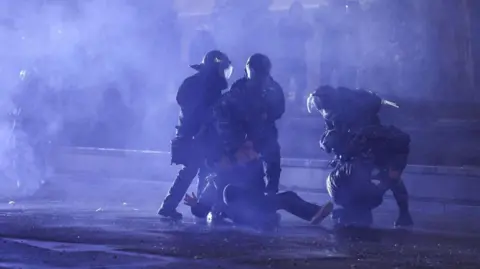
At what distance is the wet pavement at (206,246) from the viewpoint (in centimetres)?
648

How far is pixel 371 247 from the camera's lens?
299 inches

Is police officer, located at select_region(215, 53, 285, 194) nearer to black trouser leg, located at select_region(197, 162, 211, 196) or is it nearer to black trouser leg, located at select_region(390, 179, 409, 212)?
black trouser leg, located at select_region(197, 162, 211, 196)

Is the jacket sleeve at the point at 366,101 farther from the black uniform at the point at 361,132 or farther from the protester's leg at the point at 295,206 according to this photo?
the protester's leg at the point at 295,206

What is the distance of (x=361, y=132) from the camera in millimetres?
9461

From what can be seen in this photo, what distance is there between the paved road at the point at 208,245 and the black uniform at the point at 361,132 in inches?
30.1

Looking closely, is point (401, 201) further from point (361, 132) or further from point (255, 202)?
point (255, 202)

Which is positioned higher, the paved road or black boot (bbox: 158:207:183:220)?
the paved road

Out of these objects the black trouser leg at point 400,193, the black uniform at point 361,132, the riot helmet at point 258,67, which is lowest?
the black trouser leg at point 400,193

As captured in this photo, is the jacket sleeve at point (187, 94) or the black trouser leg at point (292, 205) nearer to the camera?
the black trouser leg at point (292, 205)

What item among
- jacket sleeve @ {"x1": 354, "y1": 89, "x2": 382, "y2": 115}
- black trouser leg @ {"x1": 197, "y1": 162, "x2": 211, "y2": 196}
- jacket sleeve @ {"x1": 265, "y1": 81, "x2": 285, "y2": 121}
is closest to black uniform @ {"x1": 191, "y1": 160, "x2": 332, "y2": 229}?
jacket sleeve @ {"x1": 265, "y1": 81, "x2": 285, "y2": 121}

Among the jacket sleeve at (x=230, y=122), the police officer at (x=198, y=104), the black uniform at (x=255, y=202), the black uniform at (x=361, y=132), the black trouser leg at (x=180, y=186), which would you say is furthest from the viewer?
the black trouser leg at (x=180, y=186)

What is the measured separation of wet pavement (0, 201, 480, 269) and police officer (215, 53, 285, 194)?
→ 0.92 m

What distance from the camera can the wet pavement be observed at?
6.48 meters

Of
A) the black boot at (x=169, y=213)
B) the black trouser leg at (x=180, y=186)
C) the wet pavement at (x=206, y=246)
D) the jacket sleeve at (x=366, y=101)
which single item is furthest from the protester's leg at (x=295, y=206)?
the black boot at (x=169, y=213)
